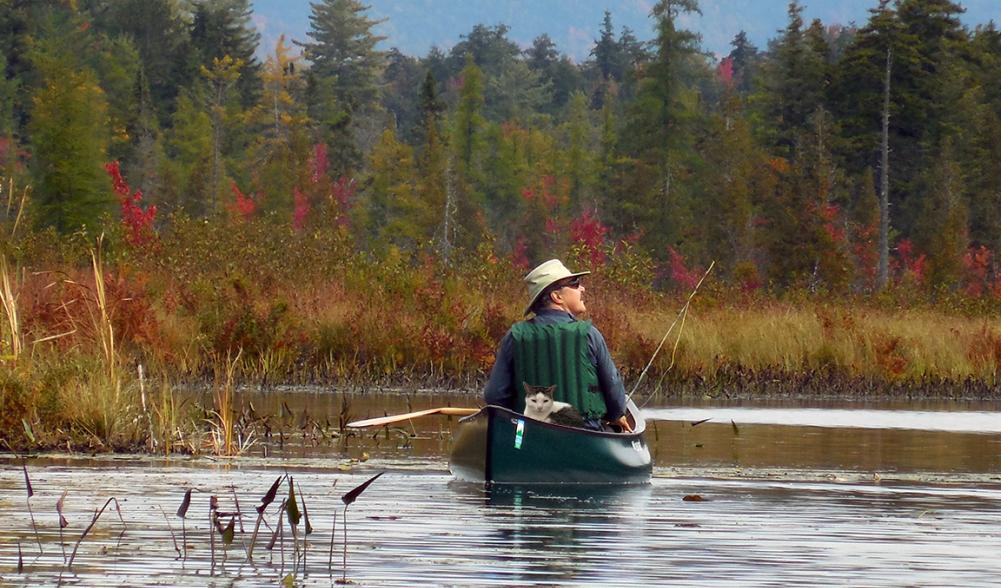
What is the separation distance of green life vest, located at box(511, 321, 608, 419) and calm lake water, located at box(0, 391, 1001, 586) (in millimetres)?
690

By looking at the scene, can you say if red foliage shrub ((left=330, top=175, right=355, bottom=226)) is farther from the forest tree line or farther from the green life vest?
the green life vest

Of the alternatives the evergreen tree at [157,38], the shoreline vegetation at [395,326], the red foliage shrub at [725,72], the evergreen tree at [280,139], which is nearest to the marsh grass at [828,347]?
the shoreline vegetation at [395,326]

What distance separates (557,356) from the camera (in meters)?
12.9

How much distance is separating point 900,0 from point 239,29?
3945 centimetres

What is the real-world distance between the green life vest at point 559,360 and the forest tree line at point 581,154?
25401 mm

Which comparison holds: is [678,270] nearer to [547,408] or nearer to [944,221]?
[944,221]

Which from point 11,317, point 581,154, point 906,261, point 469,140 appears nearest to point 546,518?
point 11,317

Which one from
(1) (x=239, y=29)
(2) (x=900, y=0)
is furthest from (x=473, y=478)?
(1) (x=239, y=29)

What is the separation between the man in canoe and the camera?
1284 centimetres

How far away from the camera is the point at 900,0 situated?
238ft

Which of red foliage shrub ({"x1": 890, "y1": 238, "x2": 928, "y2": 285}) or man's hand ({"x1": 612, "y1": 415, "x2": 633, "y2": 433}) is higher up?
red foliage shrub ({"x1": 890, "y1": 238, "x2": 928, "y2": 285})

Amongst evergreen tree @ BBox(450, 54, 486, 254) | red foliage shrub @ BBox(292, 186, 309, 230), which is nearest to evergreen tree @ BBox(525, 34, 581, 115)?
evergreen tree @ BBox(450, 54, 486, 254)

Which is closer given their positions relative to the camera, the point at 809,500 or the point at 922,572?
the point at 922,572

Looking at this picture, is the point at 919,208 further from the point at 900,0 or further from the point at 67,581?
the point at 67,581
